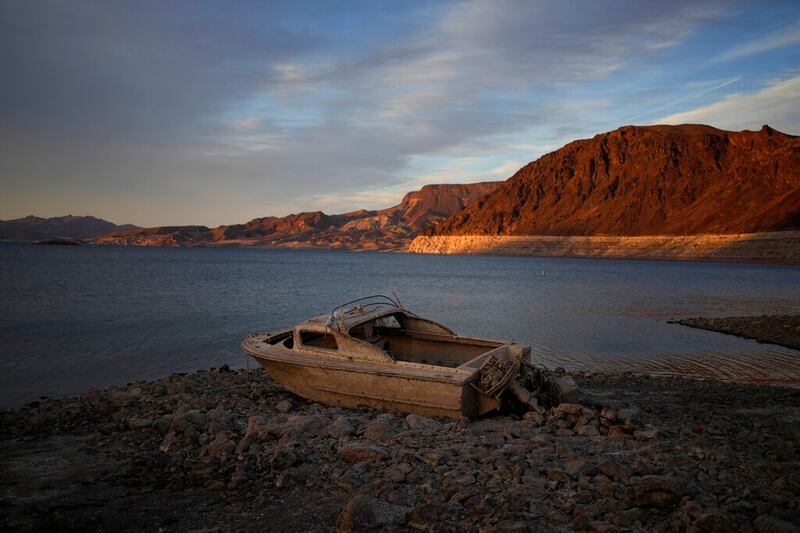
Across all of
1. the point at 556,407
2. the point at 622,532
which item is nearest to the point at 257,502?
the point at 622,532

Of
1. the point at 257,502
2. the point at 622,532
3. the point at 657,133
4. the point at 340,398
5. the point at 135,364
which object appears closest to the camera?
the point at 622,532

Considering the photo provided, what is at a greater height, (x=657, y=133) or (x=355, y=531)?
(x=657, y=133)

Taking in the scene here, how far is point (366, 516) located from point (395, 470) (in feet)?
3.75

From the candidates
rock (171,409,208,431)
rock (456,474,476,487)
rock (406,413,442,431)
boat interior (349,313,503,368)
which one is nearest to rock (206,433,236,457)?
rock (171,409,208,431)

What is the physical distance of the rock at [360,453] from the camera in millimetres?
6949

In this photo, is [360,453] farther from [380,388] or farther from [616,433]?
[616,433]

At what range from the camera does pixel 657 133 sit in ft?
626

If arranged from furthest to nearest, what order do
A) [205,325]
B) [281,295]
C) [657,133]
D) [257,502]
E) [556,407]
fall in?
[657,133]
[281,295]
[205,325]
[556,407]
[257,502]

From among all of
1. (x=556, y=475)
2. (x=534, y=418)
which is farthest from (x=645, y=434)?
(x=556, y=475)

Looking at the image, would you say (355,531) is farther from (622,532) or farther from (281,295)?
(281,295)

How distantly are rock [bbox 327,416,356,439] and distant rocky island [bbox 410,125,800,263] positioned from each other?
384ft

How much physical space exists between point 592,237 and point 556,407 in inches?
6085

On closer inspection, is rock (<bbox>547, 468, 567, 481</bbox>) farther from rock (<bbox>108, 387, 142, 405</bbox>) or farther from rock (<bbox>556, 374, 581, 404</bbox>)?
rock (<bbox>108, 387, 142, 405</bbox>)

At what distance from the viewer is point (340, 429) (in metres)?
8.02
